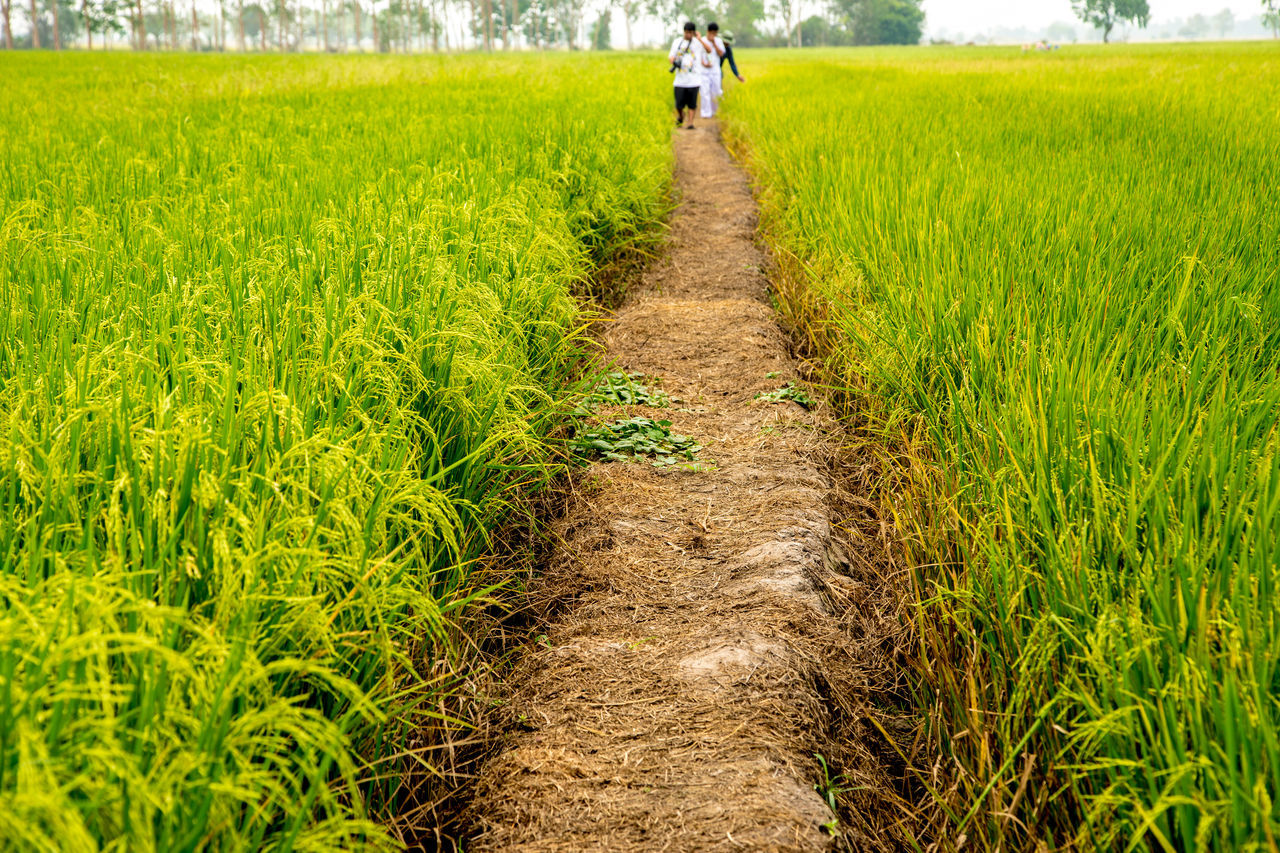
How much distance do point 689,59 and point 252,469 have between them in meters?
10.8

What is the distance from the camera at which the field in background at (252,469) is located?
1051 mm

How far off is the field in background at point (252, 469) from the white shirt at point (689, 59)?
24.0 feet

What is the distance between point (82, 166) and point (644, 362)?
2948mm

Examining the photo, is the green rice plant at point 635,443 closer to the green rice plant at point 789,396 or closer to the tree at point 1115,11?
the green rice plant at point 789,396

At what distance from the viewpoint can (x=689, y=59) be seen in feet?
37.1

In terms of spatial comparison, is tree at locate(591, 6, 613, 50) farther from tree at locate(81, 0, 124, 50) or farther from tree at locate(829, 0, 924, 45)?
tree at locate(81, 0, 124, 50)

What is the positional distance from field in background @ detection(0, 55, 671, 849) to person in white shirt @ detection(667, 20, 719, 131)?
288 inches

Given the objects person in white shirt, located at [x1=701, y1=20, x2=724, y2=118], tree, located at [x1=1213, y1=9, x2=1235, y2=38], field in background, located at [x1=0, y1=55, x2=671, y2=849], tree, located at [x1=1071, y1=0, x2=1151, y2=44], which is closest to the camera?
field in background, located at [x1=0, y1=55, x2=671, y2=849]

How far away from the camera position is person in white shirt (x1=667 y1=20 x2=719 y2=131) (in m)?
11.3

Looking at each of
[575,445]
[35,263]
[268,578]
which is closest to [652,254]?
[575,445]

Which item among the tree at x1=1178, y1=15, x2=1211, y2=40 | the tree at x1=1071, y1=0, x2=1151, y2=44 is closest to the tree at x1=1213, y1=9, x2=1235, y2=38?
the tree at x1=1178, y1=15, x2=1211, y2=40

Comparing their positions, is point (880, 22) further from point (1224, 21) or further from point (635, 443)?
point (1224, 21)

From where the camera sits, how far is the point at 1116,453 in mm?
1784

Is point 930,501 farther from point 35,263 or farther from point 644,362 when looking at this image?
point 35,263
